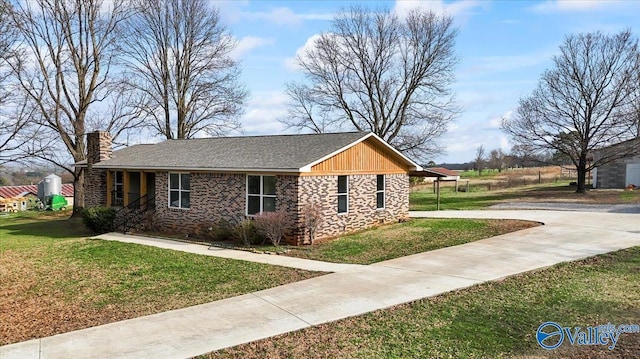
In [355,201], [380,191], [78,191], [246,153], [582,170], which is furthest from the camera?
[582,170]

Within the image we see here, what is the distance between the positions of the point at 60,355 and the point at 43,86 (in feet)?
74.7

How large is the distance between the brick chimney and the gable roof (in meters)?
0.51

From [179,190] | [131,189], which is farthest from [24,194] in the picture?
[179,190]

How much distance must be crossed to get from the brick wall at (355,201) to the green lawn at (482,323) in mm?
7138

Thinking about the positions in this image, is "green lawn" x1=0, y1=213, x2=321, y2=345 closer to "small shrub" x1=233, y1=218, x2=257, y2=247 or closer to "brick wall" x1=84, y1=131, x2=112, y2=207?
"small shrub" x1=233, y1=218, x2=257, y2=247

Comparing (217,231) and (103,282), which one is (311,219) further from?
(103,282)

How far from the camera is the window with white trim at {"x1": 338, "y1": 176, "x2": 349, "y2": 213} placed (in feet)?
53.6

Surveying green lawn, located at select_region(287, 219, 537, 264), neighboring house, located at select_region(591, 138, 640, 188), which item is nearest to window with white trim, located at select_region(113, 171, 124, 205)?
green lawn, located at select_region(287, 219, 537, 264)

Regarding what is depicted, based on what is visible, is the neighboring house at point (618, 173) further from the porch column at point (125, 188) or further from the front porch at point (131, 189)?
the porch column at point (125, 188)

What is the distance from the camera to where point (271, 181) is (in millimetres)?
15602

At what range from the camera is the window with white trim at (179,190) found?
18203 millimetres

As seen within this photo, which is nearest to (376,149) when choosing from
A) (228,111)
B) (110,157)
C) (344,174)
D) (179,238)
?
(344,174)

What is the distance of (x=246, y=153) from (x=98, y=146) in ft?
29.7

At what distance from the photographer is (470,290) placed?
8781 millimetres
